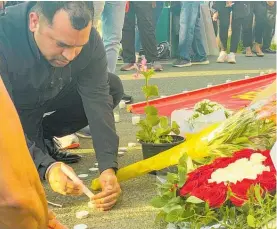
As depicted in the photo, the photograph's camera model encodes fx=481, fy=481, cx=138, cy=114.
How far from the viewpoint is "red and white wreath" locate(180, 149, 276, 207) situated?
1.03 metres

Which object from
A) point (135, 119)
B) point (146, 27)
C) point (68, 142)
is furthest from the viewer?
point (146, 27)

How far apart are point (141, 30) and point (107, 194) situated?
102 inches

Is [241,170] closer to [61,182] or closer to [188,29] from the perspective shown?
[61,182]

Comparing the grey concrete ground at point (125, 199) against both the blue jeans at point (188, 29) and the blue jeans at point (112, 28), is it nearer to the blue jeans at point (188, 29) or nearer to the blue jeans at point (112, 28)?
the blue jeans at point (112, 28)

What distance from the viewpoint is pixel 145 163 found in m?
1.56

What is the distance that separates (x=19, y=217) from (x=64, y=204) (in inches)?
43.2

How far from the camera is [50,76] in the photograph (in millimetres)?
1484

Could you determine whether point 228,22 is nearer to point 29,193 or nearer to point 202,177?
point 202,177

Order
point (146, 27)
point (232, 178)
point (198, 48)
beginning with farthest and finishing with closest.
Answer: point (198, 48), point (146, 27), point (232, 178)

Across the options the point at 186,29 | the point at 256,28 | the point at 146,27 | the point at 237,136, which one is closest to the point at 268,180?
the point at 237,136

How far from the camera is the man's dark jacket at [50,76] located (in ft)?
4.51

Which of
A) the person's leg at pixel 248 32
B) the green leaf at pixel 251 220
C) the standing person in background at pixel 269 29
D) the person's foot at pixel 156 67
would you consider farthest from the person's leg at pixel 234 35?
the green leaf at pixel 251 220

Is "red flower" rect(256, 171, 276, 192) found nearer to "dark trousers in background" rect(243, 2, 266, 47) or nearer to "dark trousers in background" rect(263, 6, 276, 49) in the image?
"dark trousers in background" rect(243, 2, 266, 47)

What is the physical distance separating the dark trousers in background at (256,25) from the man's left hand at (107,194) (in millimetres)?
4416
